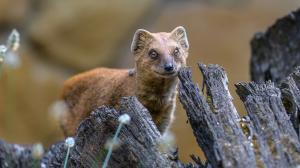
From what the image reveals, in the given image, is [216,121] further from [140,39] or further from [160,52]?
[140,39]

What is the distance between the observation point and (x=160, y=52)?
5.01m

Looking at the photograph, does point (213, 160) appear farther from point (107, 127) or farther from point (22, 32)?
point (22, 32)

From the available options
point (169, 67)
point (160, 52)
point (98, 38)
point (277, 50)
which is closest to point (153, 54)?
point (160, 52)

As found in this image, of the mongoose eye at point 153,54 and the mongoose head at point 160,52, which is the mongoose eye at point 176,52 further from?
the mongoose eye at point 153,54

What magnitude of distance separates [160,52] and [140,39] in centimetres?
30

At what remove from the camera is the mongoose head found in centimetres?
488

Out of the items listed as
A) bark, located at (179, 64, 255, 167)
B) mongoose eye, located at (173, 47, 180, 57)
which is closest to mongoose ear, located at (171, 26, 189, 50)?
mongoose eye, located at (173, 47, 180, 57)

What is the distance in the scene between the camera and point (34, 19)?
8.52 metres

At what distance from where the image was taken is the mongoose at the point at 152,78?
499 cm

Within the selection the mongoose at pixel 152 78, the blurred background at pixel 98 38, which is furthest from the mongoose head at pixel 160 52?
the blurred background at pixel 98 38

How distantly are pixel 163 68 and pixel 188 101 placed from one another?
1147 mm

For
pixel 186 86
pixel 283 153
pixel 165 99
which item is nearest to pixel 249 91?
pixel 186 86

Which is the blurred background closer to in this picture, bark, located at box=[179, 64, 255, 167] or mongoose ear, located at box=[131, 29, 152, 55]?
mongoose ear, located at box=[131, 29, 152, 55]

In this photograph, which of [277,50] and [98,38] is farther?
[98,38]
